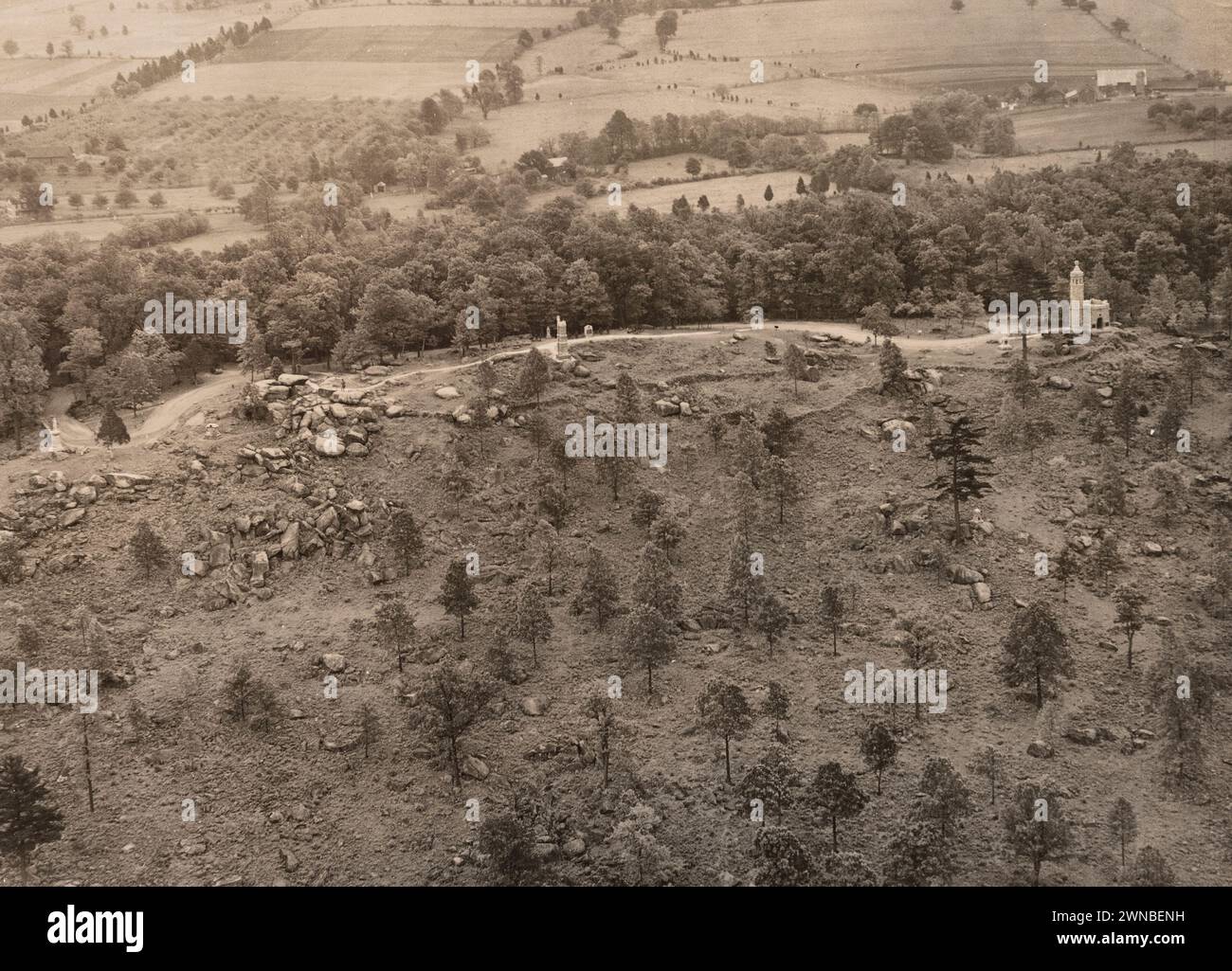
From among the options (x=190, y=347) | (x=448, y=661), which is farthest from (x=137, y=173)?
(x=448, y=661)

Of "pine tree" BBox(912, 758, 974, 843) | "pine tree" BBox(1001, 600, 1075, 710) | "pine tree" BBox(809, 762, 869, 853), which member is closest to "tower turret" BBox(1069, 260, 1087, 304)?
"pine tree" BBox(1001, 600, 1075, 710)

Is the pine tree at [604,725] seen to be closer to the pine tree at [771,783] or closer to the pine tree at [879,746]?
the pine tree at [771,783]

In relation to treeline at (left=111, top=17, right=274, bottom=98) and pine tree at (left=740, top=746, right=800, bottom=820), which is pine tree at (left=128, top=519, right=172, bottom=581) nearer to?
pine tree at (left=740, top=746, right=800, bottom=820)

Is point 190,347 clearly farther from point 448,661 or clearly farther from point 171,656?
point 448,661

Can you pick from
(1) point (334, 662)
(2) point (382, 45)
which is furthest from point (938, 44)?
(1) point (334, 662)

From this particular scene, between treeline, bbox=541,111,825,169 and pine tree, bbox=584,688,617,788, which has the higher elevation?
treeline, bbox=541,111,825,169

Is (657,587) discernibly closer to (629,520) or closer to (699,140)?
(629,520)

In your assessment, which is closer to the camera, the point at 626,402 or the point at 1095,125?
the point at 626,402
